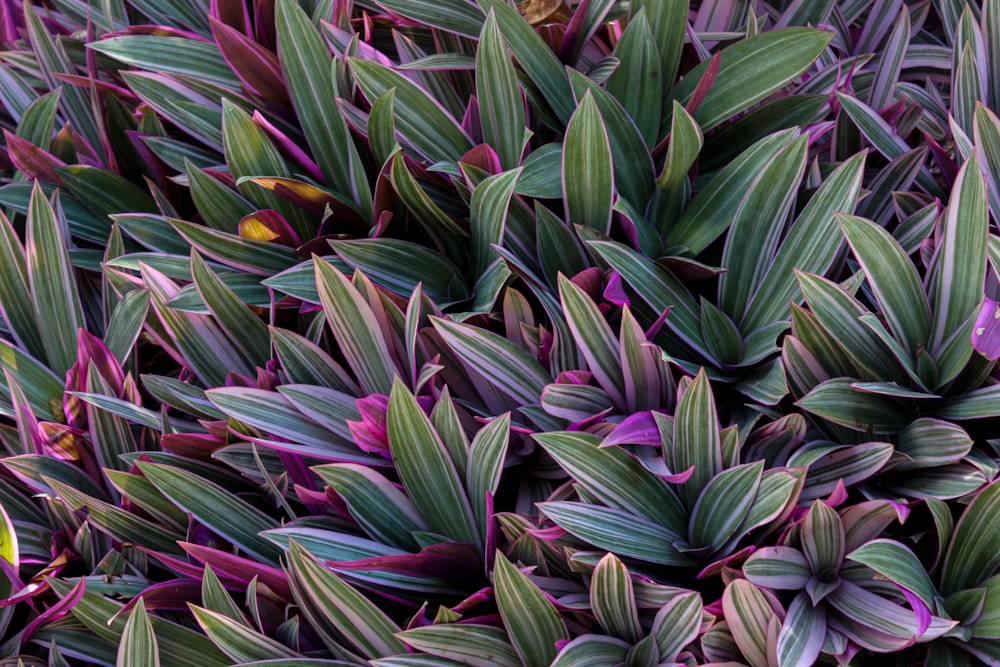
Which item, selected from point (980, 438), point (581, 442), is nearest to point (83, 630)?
point (581, 442)

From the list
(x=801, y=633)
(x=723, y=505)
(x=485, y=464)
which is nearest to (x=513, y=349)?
(x=485, y=464)

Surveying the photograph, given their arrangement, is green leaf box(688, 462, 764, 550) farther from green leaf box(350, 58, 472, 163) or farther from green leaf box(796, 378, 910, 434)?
green leaf box(350, 58, 472, 163)

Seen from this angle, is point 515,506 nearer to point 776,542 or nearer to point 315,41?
point 776,542

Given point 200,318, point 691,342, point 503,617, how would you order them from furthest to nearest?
point 200,318 < point 691,342 < point 503,617

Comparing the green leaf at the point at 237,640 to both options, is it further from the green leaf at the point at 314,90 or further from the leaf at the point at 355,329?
the green leaf at the point at 314,90

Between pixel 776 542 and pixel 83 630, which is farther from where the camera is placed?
pixel 83 630

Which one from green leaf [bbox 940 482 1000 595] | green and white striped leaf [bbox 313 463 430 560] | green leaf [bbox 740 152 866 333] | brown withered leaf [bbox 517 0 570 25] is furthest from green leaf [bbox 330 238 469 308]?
green leaf [bbox 940 482 1000 595]
